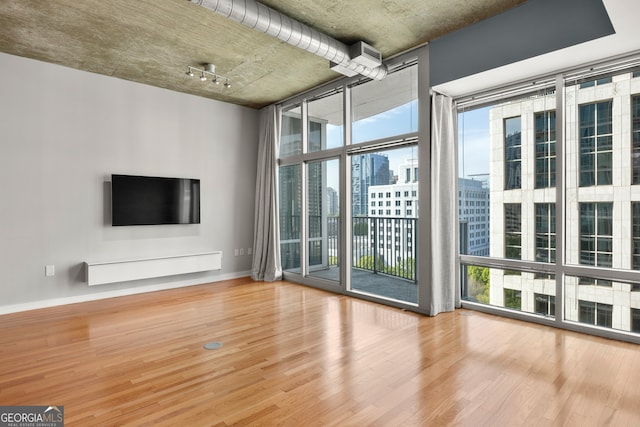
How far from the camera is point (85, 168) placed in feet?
15.3

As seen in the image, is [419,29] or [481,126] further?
[481,126]

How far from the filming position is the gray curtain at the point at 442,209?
12.8 feet

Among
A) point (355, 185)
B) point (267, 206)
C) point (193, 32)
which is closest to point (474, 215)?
point (355, 185)

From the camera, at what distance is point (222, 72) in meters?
4.71

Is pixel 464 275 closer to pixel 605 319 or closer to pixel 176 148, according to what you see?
pixel 605 319

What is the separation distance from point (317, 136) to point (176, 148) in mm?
2218

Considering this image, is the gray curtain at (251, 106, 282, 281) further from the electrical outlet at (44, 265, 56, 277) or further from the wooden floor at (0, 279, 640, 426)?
the electrical outlet at (44, 265, 56, 277)

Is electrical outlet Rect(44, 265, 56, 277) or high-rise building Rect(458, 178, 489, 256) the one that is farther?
electrical outlet Rect(44, 265, 56, 277)

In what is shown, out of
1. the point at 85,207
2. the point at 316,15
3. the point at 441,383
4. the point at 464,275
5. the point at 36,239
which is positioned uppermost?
the point at 316,15

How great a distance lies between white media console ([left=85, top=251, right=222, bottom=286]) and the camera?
15.1 ft

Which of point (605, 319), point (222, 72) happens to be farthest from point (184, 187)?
point (605, 319)

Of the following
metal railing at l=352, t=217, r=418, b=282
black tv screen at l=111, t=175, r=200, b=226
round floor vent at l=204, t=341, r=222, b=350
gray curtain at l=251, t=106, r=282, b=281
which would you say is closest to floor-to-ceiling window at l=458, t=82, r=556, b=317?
metal railing at l=352, t=217, r=418, b=282

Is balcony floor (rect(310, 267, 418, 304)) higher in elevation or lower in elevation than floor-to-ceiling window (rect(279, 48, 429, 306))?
lower

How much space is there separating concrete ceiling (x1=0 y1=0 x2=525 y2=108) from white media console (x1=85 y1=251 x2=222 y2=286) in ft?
8.50
